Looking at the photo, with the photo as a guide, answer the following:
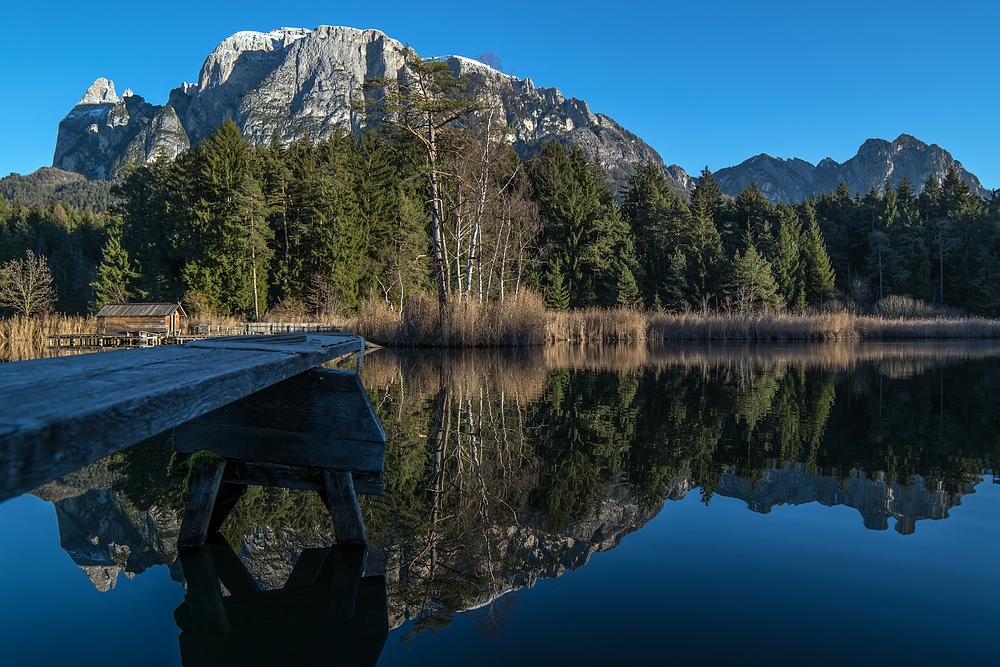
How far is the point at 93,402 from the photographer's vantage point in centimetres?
94

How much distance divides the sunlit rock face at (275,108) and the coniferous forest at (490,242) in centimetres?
7383

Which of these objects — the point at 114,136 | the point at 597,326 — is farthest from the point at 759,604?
the point at 114,136

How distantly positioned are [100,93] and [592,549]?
9500 inches

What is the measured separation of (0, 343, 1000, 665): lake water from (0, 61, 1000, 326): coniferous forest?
21.6 metres

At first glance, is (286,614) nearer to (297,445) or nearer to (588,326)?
(297,445)

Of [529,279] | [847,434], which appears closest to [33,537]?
[847,434]

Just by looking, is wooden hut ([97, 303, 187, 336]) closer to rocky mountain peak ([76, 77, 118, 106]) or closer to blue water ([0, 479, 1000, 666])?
blue water ([0, 479, 1000, 666])

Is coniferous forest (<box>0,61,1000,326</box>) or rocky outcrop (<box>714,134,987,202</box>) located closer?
coniferous forest (<box>0,61,1000,326</box>)

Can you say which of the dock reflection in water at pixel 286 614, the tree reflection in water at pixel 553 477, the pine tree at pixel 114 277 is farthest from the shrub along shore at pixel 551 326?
the dock reflection in water at pixel 286 614

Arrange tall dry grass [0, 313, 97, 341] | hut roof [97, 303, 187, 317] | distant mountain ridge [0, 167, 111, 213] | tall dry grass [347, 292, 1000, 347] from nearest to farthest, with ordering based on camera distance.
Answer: tall dry grass [347, 292, 1000, 347]
tall dry grass [0, 313, 97, 341]
hut roof [97, 303, 187, 317]
distant mountain ridge [0, 167, 111, 213]

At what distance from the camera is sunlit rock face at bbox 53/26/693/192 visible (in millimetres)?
123625

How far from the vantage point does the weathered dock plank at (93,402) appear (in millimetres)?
777

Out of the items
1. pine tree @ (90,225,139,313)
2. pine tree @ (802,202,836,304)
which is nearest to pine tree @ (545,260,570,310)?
pine tree @ (802,202,836,304)

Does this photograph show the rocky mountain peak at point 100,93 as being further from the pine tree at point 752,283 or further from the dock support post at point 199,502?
the dock support post at point 199,502
